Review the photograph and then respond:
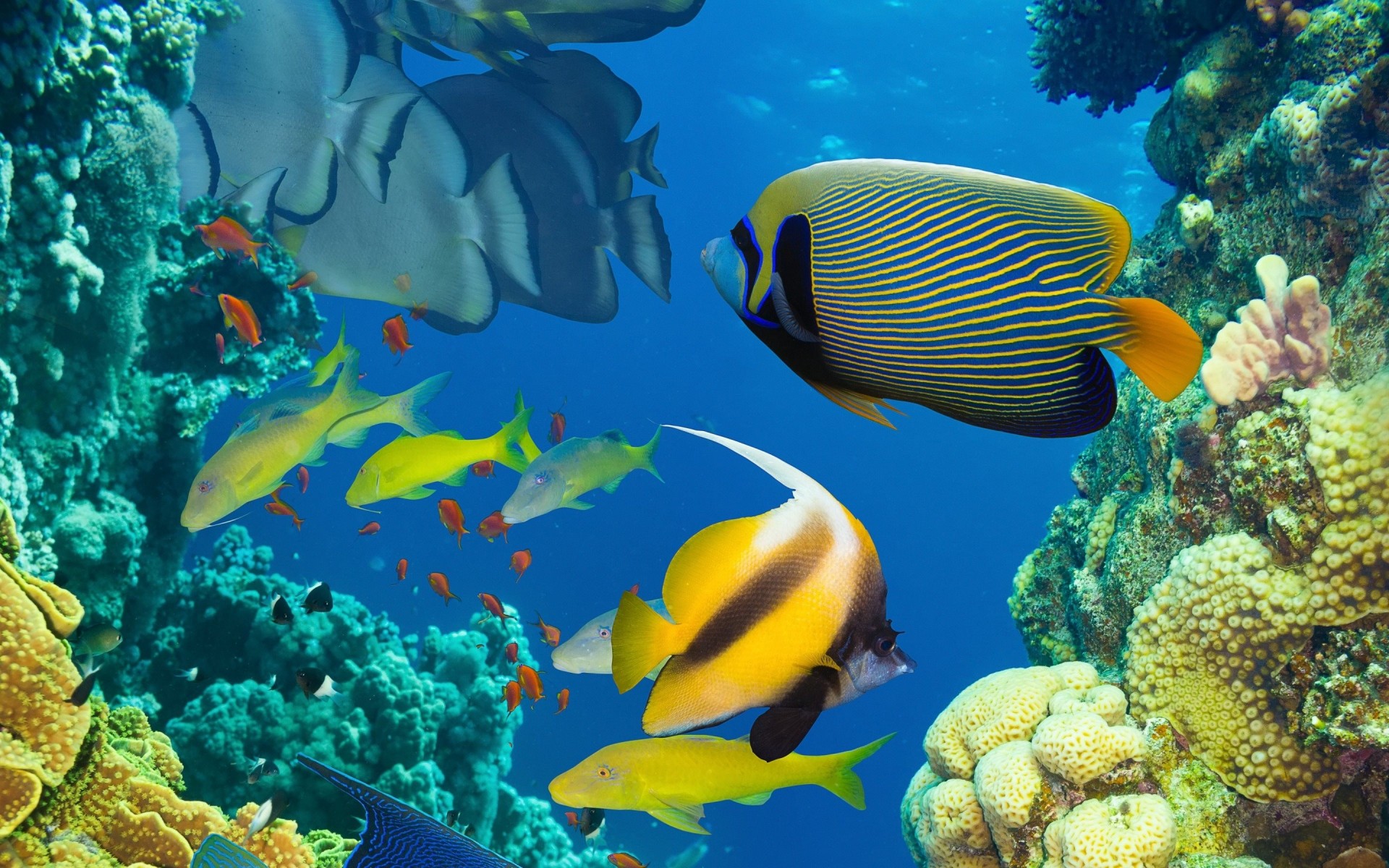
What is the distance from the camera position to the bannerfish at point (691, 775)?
2135 millimetres

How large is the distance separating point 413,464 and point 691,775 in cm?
251

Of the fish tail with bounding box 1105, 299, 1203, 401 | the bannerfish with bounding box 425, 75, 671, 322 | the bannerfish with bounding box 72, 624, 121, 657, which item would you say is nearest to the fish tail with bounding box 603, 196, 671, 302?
the bannerfish with bounding box 425, 75, 671, 322

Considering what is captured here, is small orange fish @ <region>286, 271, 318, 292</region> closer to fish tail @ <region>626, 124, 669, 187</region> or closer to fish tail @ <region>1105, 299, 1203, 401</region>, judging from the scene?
fish tail @ <region>626, 124, 669, 187</region>

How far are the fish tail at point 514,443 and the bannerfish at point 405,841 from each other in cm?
344

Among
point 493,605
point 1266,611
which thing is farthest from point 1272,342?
point 493,605

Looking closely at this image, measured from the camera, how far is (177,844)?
7.67 feet

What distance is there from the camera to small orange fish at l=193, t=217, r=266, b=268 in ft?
15.2

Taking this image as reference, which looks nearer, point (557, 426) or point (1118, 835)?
point (1118, 835)

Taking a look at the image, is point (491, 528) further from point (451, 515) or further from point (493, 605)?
point (493, 605)

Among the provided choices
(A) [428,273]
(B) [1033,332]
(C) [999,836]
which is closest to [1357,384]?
(C) [999,836]

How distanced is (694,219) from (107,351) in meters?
44.9

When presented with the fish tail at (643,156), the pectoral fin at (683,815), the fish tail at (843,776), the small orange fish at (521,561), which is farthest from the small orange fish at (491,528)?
the fish tail at (843,776)

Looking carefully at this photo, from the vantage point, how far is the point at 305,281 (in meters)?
5.29

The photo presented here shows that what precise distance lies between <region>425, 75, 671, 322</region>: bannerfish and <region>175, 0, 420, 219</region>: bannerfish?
105cm
